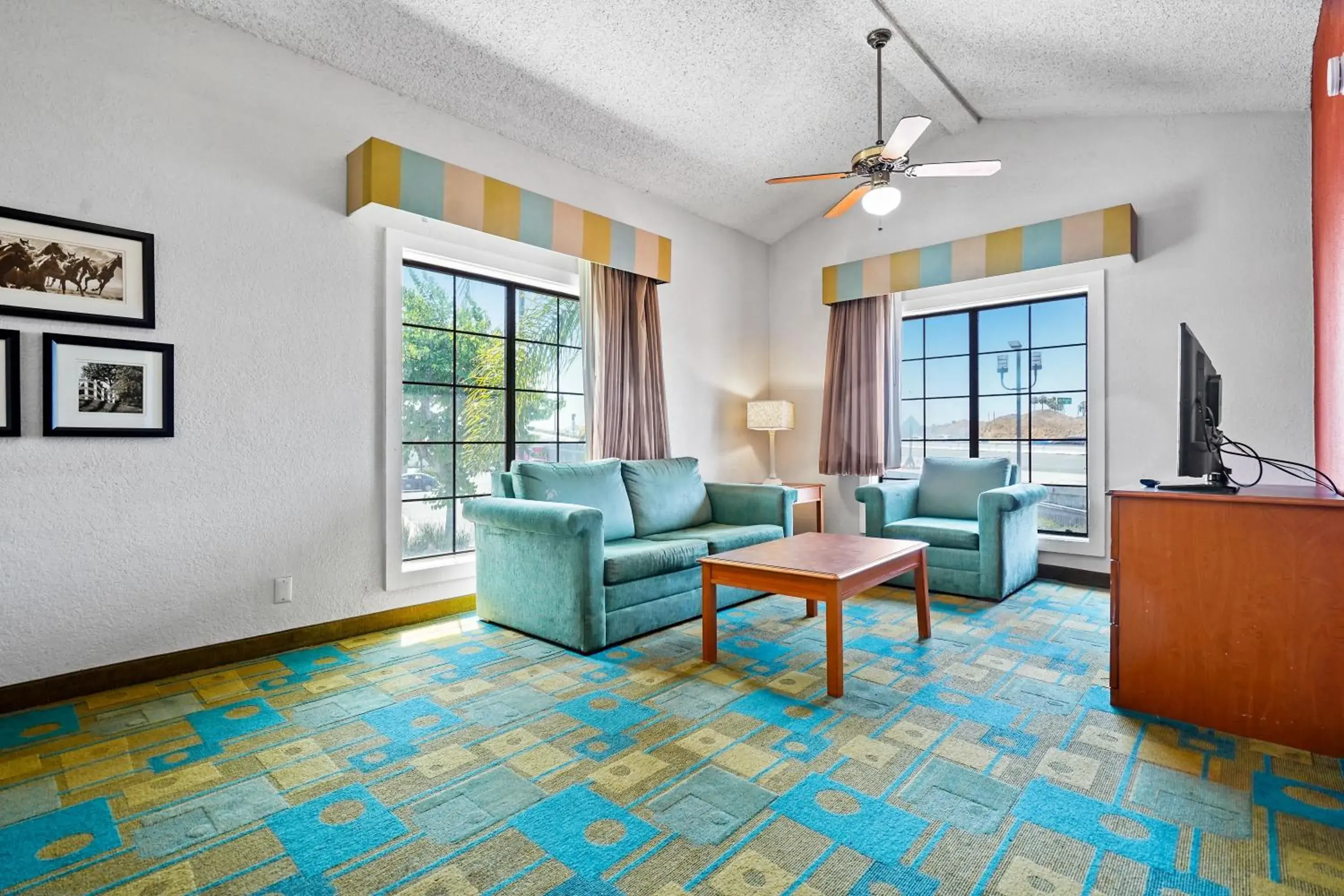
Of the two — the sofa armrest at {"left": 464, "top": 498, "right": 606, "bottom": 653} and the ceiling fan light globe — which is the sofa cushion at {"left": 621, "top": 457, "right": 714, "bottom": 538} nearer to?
the sofa armrest at {"left": 464, "top": 498, "right": 606, "bottom": 653}

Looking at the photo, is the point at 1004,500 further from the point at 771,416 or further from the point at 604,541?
the point at 604,541

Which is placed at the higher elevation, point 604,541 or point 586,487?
point 586,487

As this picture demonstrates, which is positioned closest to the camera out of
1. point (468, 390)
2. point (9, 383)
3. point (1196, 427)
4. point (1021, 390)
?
point (1196, 427)

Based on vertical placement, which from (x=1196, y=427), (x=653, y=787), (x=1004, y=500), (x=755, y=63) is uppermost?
(x=755, y=63)

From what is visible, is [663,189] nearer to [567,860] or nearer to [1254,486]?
[1254,486]

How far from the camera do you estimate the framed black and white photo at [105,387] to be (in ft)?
8.48

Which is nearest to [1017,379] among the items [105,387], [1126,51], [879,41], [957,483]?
[957,483]

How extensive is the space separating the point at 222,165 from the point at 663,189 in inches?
118

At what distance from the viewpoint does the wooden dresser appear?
2.04 metres

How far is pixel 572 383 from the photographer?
4672 mm

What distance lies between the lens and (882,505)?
14.8ft

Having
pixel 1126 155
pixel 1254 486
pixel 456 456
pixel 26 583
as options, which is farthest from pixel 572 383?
pixel 1126 155

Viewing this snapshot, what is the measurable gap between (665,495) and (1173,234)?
145 inches

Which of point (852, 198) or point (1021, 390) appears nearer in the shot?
point (852, 198)
